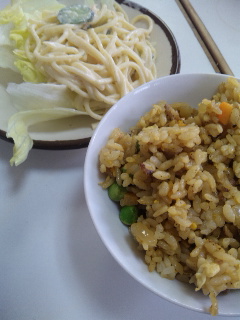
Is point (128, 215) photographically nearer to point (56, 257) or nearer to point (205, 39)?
point (56, 257)

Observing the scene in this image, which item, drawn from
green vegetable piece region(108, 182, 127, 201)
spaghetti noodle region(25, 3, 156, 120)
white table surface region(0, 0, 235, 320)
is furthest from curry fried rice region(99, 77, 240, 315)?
spaghetti noodle region(25, 3, 156, 120)

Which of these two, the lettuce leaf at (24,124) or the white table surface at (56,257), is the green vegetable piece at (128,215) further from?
the lettuce leaf at (24,124)

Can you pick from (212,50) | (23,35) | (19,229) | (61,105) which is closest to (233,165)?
(19,229)

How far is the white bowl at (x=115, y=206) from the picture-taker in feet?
3.09

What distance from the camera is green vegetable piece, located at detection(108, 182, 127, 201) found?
1.13 m

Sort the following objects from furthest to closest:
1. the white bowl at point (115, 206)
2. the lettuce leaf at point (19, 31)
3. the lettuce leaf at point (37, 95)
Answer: the lettuce leaf at point (19, 31) → the lettuce leaf at point (37, 95) → the white bowl at point (115, 206)

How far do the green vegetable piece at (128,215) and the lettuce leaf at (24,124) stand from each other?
579 millimetres

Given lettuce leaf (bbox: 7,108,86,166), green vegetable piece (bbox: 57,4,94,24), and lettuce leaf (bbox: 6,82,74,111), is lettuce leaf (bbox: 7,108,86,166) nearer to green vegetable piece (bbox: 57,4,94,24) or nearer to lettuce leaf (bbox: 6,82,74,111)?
lettuce leaf (bbox: 6,82,74,111)

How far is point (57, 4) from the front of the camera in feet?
6.93

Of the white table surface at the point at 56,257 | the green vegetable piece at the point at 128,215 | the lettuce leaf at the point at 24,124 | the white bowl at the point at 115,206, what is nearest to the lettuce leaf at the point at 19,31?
the lettuce leaf at the point at 24,124

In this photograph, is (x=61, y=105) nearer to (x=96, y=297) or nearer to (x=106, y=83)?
(x=106, y=83)

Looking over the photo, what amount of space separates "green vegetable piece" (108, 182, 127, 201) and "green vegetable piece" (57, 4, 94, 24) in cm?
120

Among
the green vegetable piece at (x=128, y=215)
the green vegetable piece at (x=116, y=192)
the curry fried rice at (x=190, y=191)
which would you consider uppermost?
the curry fried rice at (x=190, y=191)

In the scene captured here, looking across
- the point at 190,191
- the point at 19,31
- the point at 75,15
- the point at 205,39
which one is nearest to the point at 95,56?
the point at 75,15
